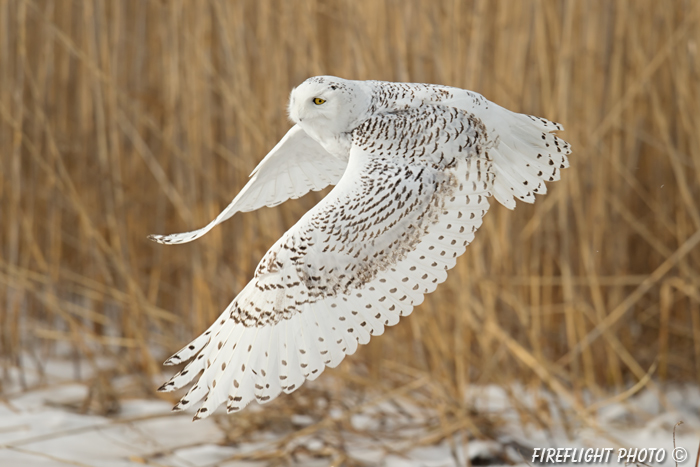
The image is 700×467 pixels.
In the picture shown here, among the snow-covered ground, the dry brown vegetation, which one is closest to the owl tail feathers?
the dry brown vegetation

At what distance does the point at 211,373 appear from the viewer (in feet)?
3.65

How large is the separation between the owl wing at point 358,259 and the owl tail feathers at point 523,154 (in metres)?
0.08

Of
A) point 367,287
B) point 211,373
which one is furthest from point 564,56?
point 211,373

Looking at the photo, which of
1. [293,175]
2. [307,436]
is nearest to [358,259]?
Result: [293,175]

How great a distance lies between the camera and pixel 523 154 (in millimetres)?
1331

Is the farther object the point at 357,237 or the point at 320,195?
the point at 320,195

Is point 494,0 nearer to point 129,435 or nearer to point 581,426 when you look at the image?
point 581,426

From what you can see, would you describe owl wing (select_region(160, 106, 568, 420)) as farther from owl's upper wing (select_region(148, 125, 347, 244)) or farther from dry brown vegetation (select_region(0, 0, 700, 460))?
dry brown vegetation (select_region(0, 0, 700, 460))

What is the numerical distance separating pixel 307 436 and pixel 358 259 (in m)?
1.28

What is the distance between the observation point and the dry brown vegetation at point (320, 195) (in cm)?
224

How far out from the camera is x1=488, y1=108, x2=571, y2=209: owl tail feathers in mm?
1295

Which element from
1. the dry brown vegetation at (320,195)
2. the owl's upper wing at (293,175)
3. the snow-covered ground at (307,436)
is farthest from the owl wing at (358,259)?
the snow-covered ground at (307,436)

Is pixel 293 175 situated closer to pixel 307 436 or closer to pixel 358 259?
pixel 358 259

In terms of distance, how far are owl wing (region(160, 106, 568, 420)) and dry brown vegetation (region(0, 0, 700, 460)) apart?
804mm
